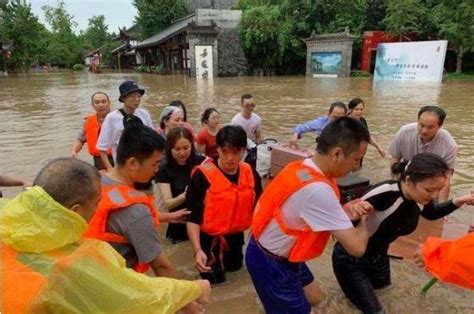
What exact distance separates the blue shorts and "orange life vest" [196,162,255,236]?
63 cm

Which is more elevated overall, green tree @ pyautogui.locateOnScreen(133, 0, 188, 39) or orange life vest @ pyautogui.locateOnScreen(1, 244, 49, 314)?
green tree @ pyautogui.locateOnScreen(133, 0, 188, 39)

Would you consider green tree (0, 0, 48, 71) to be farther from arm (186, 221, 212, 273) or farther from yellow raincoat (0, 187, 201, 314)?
yellow raincoat (0, 187, 201, 314)

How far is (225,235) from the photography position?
3.05 m

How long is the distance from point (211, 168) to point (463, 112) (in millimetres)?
12325

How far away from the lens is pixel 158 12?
40.2 meters

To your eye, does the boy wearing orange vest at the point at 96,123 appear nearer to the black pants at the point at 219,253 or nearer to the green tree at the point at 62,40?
the black pants at the point at 219,253

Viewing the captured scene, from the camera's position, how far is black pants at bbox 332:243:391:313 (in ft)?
8.66

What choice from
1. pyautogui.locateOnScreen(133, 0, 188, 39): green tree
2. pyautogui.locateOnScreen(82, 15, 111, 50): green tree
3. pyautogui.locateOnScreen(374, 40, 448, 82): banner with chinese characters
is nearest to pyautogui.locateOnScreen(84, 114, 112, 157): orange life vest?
pyautogui.locateOnScreen(374, 40, 448, 82): banner with chinese characters

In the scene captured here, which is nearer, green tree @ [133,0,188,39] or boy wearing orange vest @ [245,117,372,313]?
boy wearing orange vest @ [245,117,372,313]

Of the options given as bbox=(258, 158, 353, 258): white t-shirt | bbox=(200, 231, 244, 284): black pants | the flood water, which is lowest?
the flood water

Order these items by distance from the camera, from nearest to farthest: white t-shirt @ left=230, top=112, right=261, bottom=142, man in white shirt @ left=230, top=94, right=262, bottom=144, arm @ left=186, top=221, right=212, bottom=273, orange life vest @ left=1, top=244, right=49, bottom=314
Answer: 1. orange life vest @ left=1, top=244, right=49, bottom=314
2. arm @ left=186, top=221, right=212, bottom=273
3. man in white shirt @ left=230, top=94, right=262, bottom=144
4. white t-shirt @ left=230, top=112, right=261, bottom=142

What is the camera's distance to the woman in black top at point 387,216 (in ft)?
7.39

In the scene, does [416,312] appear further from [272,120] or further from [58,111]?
[58,111]

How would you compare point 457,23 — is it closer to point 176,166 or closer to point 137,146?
point 176,166
